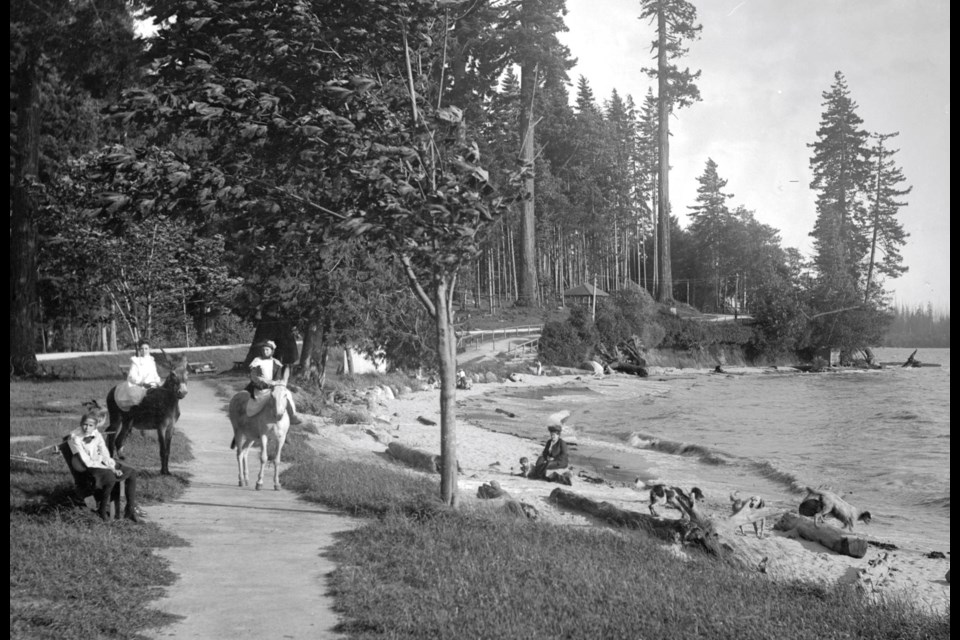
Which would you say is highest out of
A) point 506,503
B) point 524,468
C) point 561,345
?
point 561,345

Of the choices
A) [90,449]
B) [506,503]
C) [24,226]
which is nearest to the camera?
[90,449]

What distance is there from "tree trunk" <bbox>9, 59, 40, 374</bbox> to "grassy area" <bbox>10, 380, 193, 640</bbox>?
1795 cm

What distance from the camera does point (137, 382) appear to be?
45.5 feet

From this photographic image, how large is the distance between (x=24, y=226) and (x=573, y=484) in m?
22.1

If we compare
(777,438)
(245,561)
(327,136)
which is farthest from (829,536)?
(777,438)

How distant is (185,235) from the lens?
32188mm

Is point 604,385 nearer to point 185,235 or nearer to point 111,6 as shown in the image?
point 185,235

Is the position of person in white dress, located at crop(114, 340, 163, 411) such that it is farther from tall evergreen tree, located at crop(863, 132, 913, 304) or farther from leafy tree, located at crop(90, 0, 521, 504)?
tall evergreen tree, located at crop(863, 132, 913, 304)

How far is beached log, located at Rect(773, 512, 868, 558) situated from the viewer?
12.7 m

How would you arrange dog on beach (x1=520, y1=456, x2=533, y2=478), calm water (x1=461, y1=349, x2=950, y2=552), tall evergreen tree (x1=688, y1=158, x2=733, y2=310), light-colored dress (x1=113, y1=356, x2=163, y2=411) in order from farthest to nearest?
tall evergreen tree (x1=688, y1=158, x2=733, y2=310)
calm water (x1=461, y1=349, x2=950, y2=552)
dog on beach (x1=520, y1=456, x2=533, y2=478)
light-colored dress (x1=113, y1=356, x2=163, y2=411)

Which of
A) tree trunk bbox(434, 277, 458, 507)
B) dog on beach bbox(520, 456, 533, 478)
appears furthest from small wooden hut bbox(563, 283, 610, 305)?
tree trunk bbox(434, 277, 458, 507)

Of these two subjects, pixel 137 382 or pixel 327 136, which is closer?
pixel 327 136

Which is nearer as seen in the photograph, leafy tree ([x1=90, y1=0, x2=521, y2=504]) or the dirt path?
the dirt path

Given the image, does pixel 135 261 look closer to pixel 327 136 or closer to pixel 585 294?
pixel 327 136
